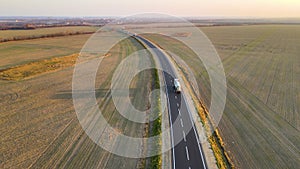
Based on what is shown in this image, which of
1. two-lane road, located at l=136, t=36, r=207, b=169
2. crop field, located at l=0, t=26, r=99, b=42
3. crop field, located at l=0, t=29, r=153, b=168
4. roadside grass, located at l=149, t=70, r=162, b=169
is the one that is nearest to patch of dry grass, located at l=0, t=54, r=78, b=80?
crop field, located at l=0, t=29, r=153, b=168

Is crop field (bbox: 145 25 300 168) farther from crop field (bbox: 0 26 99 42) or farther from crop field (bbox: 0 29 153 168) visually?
crop field (bbox: 0 26 99 42)

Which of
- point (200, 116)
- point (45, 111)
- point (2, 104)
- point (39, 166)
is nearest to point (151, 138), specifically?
point (200, 116)

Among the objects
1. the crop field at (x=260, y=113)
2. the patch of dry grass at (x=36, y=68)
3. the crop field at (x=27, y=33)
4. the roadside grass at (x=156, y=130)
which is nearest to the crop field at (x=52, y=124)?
the roadside grass at (x=156, y=130)

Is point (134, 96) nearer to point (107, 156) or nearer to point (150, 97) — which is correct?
point (150, 97)

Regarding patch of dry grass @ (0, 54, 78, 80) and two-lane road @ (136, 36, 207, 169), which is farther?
patch of dry grass @ (0, 54, 78, 80)

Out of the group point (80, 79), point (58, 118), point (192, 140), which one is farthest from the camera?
point (80, 79)

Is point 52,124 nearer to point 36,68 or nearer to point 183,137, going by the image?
point 183,137

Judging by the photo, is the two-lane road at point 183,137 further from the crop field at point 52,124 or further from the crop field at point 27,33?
the crop field at point 27,33
